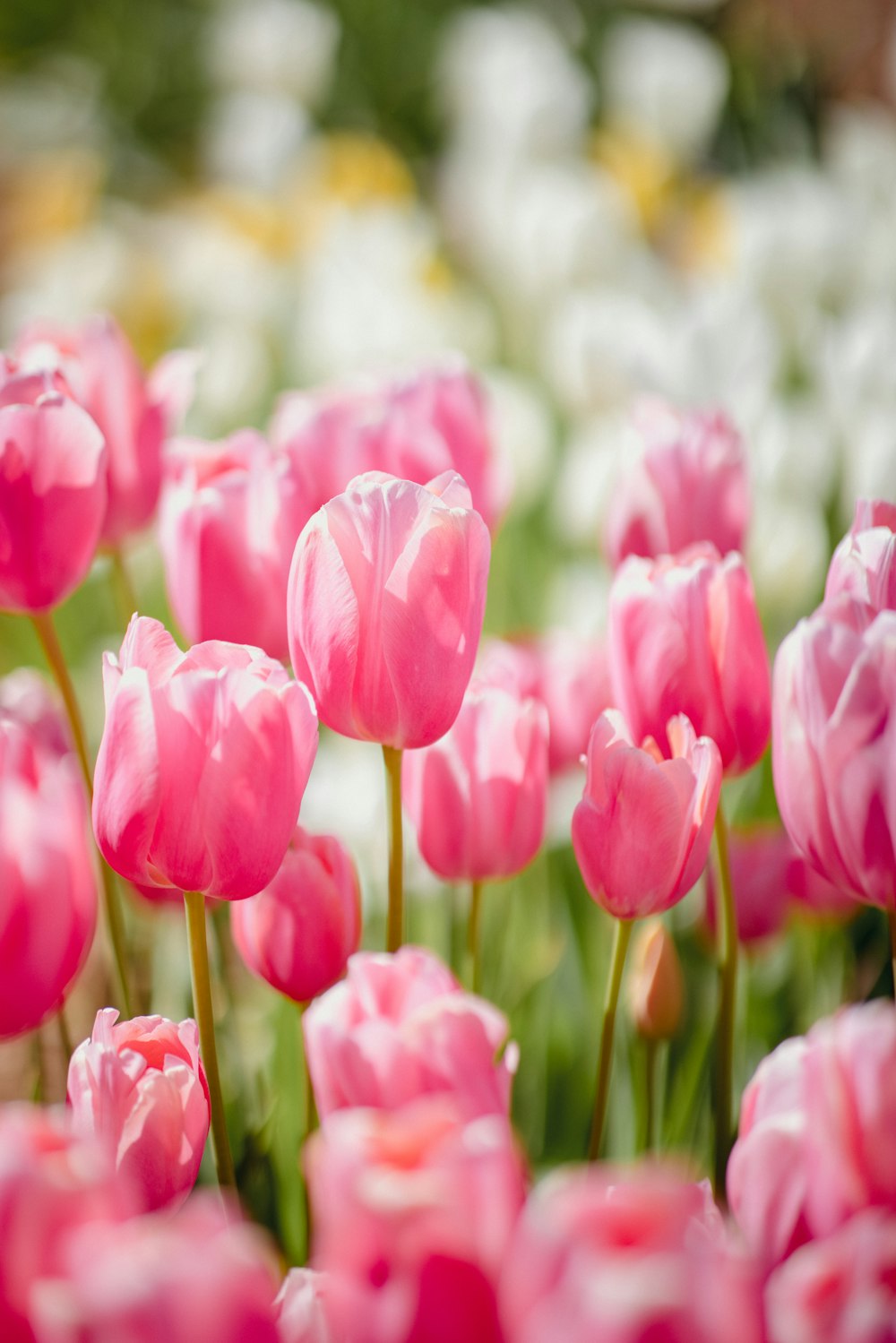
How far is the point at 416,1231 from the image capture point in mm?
208

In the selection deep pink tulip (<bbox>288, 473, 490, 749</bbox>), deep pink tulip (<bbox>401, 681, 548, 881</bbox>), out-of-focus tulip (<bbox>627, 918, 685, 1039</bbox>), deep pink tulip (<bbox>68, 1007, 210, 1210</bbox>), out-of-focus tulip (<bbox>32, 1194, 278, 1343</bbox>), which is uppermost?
deep pink tulip (<bbox>288, 473, 490, 749</bbox>)

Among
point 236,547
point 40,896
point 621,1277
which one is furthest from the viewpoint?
point 236,547

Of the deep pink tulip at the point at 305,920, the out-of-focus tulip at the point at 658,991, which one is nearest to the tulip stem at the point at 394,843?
the deep pink tulip at the point at 305,920

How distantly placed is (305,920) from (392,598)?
0.10 meters

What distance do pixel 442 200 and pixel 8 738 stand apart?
2.10 m

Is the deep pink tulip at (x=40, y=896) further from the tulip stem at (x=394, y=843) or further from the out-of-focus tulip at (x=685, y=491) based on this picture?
the out-of-focus tulip at (x=685, y=491)

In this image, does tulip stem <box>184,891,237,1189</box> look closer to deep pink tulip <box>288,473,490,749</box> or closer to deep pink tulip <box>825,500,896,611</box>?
deep pink tulip <box>288,473,490,749</box>

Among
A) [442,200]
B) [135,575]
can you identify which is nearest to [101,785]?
[135,575]

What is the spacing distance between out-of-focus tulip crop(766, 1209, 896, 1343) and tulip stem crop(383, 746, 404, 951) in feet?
0.57

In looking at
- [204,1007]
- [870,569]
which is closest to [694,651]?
[870,569]

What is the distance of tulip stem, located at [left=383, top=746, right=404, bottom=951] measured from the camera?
374mm

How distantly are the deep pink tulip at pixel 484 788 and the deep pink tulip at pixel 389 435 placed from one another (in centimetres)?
9

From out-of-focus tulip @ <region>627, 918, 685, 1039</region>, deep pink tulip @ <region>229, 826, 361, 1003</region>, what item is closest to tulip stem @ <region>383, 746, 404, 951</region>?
deep pink tulip @ <region>229, 826, 361, 1003</region>

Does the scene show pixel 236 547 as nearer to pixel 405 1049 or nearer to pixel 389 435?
pixel 389 435
